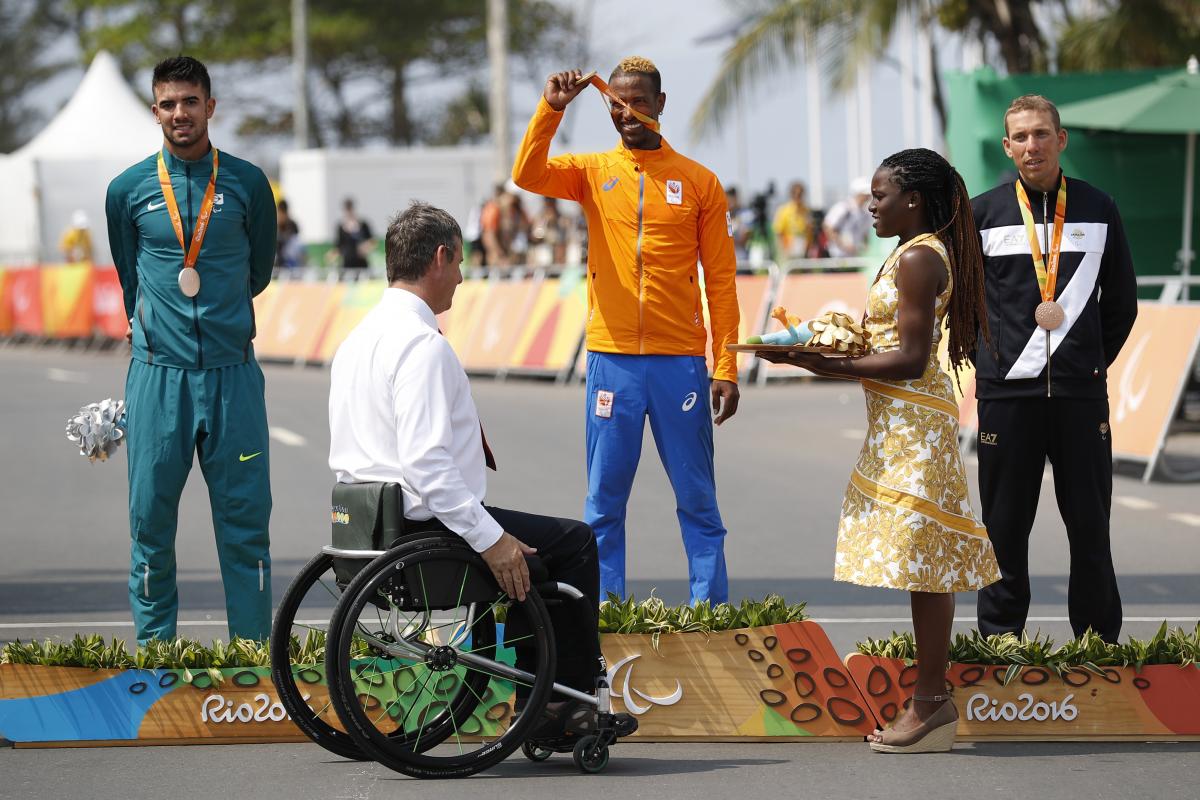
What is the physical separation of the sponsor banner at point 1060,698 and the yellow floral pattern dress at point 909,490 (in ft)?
1.33

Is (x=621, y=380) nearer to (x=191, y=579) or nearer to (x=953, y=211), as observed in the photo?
(x=953, y=211)

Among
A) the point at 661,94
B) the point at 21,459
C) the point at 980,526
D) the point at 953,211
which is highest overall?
the point at 661,94

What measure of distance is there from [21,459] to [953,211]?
37.4ft

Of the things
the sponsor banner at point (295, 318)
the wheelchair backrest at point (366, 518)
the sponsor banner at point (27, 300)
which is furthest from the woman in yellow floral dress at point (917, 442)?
the sponsor banner at point (27, 300)

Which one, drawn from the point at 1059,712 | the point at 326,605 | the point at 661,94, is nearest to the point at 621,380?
the point at 661,94

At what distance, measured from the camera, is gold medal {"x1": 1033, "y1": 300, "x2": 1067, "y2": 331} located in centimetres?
675

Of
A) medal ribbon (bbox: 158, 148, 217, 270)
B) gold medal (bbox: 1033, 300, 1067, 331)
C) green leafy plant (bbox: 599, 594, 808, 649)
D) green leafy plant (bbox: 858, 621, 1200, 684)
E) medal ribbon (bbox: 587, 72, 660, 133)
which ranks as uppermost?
medal ribbon (bbox: 587, 72, 660, 133)

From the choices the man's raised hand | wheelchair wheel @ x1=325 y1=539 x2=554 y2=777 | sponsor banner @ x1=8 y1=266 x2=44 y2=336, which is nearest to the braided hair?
the man's raised hand

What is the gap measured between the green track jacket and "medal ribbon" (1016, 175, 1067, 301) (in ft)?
9.25

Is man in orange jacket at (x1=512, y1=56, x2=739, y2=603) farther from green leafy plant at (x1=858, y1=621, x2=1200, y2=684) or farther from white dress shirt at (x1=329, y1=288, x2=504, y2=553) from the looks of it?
white dress shirt at (x1=329, y1=288, x2=504, y2=553)

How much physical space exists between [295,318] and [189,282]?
19916 mm

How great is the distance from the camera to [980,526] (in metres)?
6.07

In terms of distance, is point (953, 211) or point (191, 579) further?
point (191, 579)

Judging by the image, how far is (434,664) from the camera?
5645mm
